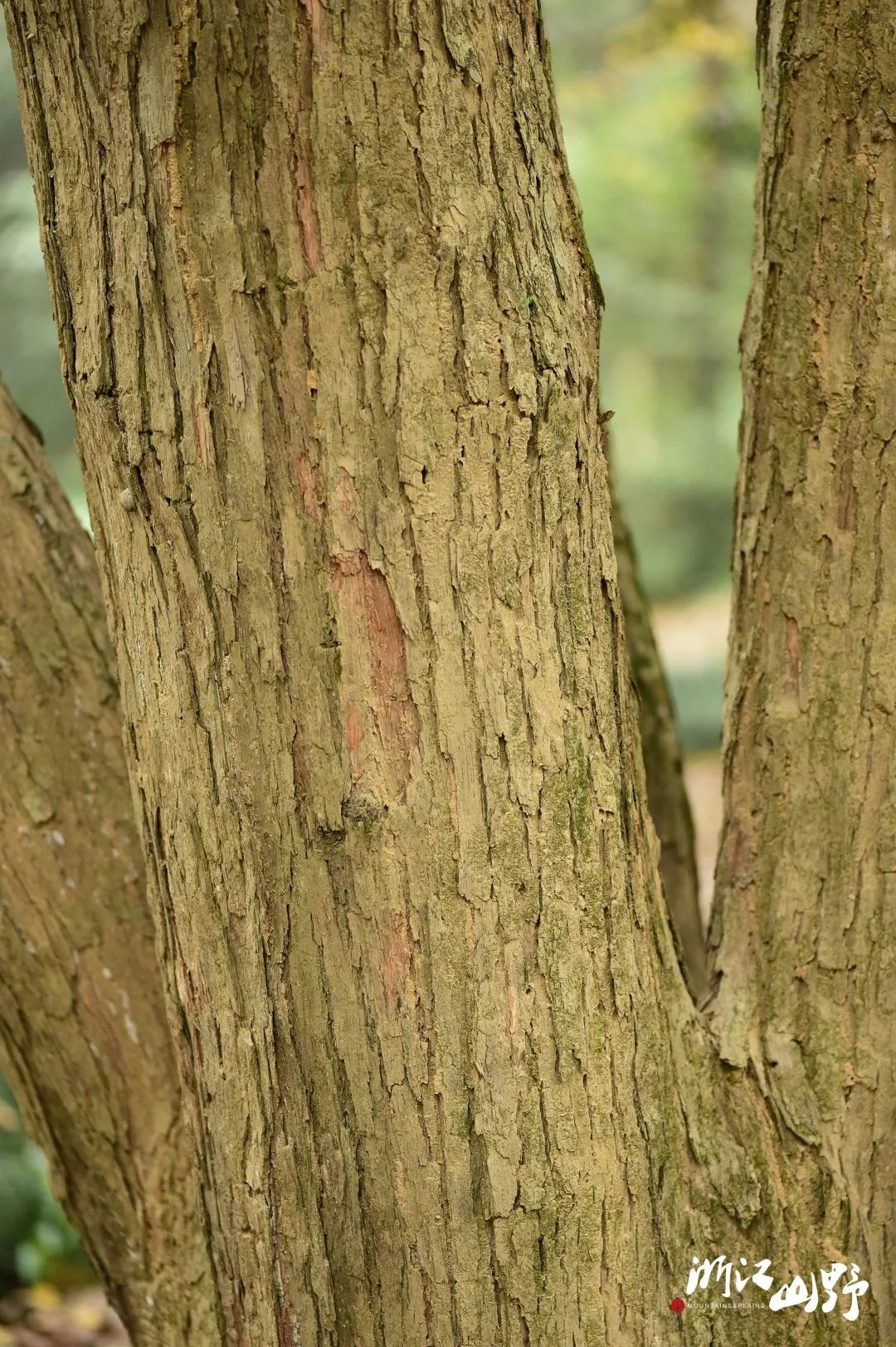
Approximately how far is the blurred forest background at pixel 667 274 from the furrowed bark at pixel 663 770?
2.69 meters

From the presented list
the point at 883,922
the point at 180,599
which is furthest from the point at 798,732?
the point at 180,599

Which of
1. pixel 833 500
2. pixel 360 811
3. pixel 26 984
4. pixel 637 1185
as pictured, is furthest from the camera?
pixel 26 984

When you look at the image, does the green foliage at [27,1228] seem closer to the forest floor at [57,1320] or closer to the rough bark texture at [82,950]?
the forest floor at [57,1320]

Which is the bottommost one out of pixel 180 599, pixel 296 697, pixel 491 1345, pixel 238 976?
pixel 491 1345

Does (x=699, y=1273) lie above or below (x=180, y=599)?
below

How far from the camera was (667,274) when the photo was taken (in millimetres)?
8289

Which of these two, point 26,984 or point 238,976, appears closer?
point 238,976

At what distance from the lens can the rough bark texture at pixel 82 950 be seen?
1838mm

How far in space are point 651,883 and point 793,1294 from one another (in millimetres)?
611

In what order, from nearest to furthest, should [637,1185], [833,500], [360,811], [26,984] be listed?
[360,811], [637,1185], [833,500], [26,984]

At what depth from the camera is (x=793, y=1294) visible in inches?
65.3

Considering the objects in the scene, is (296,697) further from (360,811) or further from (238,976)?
(238,976)

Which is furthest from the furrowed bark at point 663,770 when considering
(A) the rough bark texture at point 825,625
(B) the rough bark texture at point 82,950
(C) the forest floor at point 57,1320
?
(C) the forest floor at point 57,1320

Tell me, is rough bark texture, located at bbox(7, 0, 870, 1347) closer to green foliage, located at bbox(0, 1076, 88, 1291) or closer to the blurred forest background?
green foliage, located at bbox(0, 1076, 88, 1291)
